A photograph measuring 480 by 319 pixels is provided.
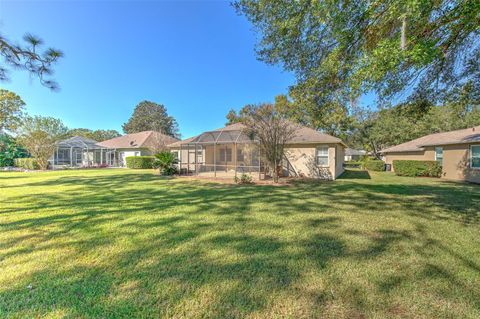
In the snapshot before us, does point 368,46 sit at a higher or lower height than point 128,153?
higher

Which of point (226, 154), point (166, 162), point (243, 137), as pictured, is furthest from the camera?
point (226, 154)

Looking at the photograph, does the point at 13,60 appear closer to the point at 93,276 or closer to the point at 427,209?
the point at 93,276

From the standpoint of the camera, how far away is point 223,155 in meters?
19.6

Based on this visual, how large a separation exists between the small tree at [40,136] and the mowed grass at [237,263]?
18.7 meters

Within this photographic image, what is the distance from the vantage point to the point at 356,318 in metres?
2.17

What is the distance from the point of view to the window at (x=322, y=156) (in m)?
14.1

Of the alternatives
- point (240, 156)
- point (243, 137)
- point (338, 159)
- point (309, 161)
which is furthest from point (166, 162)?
point (338, 159)

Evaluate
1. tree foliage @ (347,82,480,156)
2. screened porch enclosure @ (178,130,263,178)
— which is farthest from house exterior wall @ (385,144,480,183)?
screened porch enclosure @ (178,130,263,178)

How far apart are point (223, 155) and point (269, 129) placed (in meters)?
8.60

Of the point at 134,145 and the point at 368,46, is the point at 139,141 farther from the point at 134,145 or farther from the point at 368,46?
the point at 368,46

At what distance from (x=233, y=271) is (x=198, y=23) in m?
12.5

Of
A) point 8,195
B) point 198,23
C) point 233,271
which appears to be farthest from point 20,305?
point 198,23

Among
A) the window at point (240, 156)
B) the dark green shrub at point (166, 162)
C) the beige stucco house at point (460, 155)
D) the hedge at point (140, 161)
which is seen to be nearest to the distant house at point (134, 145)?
the hedge at point (140, 161)

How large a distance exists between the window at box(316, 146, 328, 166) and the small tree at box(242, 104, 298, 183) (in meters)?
3.12
